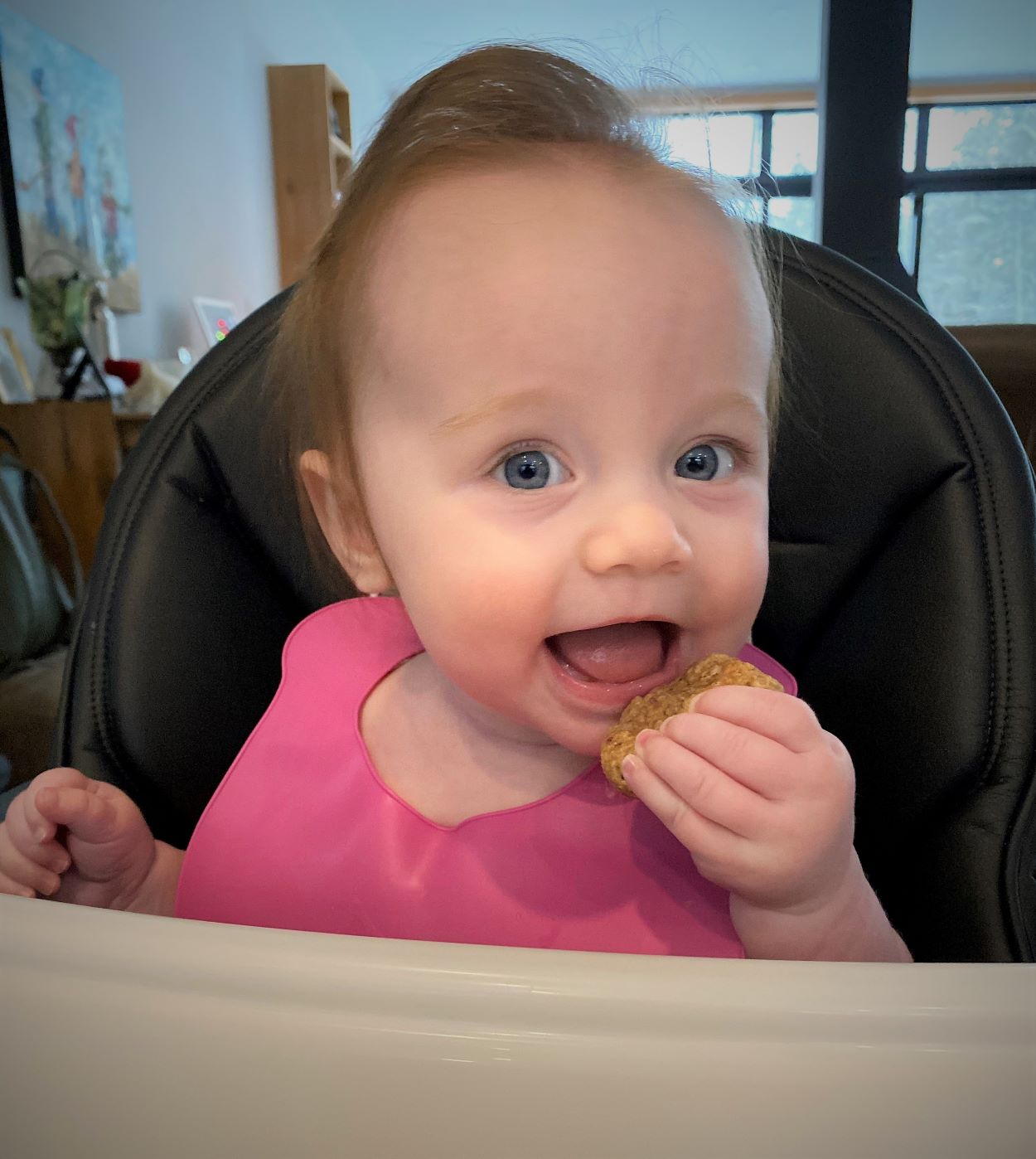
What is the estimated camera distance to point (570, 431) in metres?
0.58

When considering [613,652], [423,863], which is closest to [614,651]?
[613,652]

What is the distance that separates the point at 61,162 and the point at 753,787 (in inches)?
127

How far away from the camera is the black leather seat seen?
0.71 m

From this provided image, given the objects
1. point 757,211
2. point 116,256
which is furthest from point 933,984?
point 116,256

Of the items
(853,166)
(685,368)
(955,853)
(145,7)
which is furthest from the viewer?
(145,7)

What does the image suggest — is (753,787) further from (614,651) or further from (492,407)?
(492,407)

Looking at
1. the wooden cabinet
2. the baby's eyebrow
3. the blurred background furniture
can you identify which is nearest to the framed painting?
the blurred background furniture

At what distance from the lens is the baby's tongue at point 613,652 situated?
24.8 inches

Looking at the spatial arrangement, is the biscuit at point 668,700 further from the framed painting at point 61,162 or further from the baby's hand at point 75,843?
the framed painting at point 61,162

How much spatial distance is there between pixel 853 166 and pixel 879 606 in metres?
1.48

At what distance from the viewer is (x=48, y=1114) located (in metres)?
0.36

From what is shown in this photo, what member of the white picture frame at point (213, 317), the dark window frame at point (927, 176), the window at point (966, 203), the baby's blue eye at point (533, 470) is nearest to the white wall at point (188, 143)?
the white picture frame at point (213, 317)

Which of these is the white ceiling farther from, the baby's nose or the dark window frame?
the baby's nose

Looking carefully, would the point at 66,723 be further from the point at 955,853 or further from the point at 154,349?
the point at 154,349
